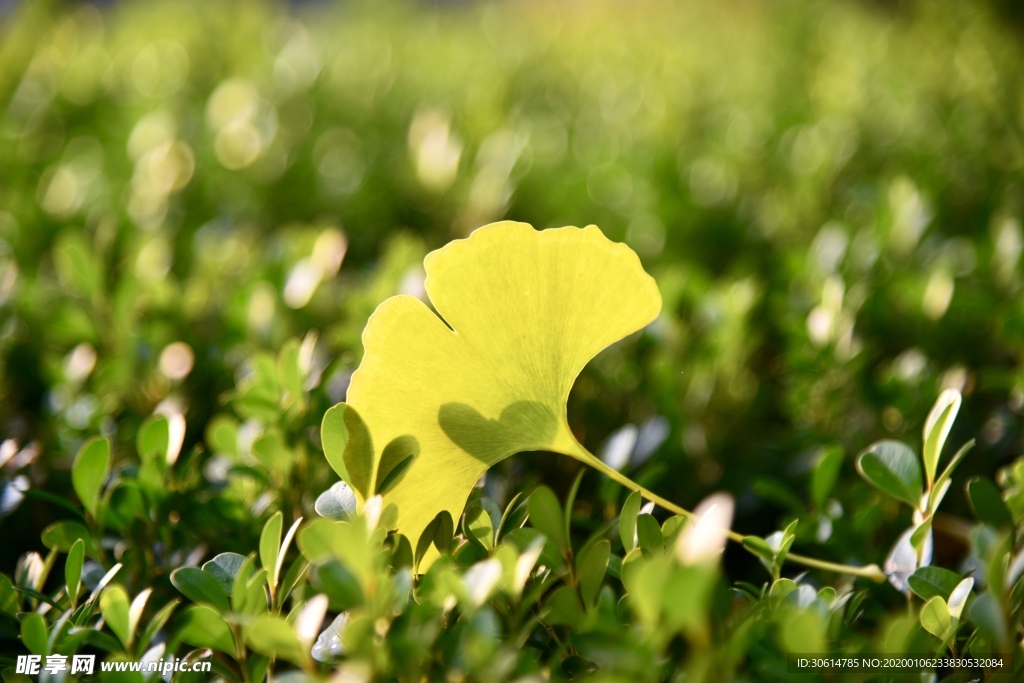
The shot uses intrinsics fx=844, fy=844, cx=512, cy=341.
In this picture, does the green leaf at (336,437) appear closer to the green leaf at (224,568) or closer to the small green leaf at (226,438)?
the green leaf at (224,568)

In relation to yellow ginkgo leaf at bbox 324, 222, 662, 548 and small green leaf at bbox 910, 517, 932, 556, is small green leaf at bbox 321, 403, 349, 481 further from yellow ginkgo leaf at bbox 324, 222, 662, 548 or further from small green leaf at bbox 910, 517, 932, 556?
small green leaf at bbox 910, 517, 932, 556

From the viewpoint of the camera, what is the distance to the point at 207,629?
23.2 inches

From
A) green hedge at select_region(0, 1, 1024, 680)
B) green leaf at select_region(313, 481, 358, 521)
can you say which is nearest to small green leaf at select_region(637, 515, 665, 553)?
green hedge at select_region(0, 1, 1024, 680)

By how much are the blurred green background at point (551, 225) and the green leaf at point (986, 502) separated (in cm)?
11

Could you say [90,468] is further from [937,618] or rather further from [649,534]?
[937,618]

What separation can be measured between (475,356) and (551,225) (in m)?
1.05

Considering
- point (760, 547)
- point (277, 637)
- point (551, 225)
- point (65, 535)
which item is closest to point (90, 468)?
point (65, 535)

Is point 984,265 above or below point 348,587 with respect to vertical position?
below

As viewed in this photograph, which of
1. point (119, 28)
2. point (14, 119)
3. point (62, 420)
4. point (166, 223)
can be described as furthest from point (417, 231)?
point (119, 28)

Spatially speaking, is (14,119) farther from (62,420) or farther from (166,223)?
(62,420)

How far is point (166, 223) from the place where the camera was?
170 centimetres

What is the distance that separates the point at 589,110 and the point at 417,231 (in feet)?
3.19

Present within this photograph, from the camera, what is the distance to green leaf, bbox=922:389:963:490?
0.66 meters

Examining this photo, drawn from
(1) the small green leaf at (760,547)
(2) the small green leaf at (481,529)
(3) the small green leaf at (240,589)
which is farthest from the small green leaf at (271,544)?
(1) the small green leaf at (760,547)
